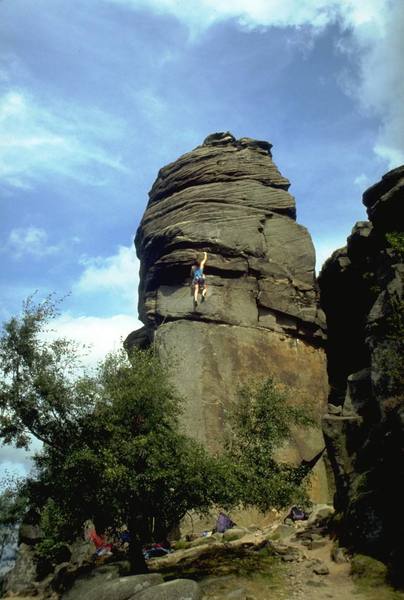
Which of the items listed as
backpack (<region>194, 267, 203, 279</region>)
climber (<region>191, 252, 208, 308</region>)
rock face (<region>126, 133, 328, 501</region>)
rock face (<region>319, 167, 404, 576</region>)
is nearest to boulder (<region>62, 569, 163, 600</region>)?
rock face (<region>319, 167, 404, 576</region>)

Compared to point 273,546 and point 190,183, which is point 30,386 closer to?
point 273,546

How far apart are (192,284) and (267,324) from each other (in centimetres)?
467

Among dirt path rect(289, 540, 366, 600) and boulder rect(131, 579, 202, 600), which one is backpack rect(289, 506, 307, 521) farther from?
boulder rect(131, 579, 202, 600)

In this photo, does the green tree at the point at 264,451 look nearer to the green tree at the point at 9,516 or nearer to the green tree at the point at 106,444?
the green tree at the point at 106,444

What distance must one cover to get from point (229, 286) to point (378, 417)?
512 inches

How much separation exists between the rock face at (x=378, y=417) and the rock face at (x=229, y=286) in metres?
5.23

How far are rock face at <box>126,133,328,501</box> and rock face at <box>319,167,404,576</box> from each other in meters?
5.23

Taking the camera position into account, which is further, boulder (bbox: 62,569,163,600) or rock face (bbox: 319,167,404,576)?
rock face (bbox: 319,167,404,576)

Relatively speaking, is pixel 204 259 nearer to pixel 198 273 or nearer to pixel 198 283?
pixel 198 273

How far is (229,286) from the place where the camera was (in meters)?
31.2

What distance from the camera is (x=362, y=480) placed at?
714 inches

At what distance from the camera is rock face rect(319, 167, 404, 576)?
16.2 m

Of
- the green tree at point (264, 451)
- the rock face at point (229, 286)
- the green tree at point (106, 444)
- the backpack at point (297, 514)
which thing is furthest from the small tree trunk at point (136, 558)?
the rock face at point (229, 286)

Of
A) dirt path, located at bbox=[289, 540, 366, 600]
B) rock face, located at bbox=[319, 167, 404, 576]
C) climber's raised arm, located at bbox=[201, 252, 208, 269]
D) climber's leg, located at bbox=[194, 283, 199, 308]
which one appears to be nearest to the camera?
dirt path, located at bbox=[289, 540, 366, 600]
